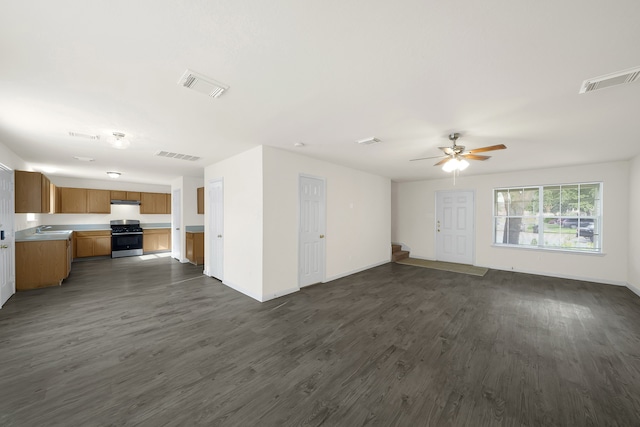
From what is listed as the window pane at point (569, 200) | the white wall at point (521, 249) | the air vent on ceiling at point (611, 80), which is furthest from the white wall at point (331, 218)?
the window pane at point (569, 200)

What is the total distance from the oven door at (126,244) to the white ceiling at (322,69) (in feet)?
16.3

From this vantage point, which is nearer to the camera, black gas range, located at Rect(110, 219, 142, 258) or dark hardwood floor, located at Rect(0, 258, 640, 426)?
dark hardwood floor, located at Rect(0, 258, 640, 426)

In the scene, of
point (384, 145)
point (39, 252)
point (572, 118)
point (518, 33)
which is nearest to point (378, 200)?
point (384, 145)

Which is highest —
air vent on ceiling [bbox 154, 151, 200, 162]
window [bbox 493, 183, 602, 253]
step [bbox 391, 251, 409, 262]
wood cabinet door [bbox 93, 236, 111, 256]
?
air vent on ceiling [bbox 154, 151, 200, 162]

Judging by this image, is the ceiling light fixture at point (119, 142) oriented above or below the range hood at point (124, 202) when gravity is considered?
above

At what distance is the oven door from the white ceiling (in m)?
4.98

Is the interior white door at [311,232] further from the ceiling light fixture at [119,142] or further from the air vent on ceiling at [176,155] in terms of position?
the ceiling light fixture at [119,142]

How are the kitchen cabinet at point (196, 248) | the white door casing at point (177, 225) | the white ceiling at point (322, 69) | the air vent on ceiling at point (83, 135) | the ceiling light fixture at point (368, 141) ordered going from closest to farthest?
the white ceiling at point (322, 69), the air vent on ceiling at point (83, 135), the ceiling light fixture at point (368, 141), the kitchen cabinet at point (196, 248), the white door casing at point (177, 225)

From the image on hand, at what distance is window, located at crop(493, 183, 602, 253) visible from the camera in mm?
5418

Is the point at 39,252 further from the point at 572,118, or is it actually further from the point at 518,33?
the point at 572,118

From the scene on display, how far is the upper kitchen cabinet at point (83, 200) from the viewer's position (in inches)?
292

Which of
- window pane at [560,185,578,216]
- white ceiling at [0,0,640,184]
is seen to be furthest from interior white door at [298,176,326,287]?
window pane at [560,185,578,216]

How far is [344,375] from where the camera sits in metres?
2.27

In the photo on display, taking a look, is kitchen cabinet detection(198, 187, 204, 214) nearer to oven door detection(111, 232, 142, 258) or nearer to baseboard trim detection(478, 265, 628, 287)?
oven door detection(111, 232, 142, 258)
